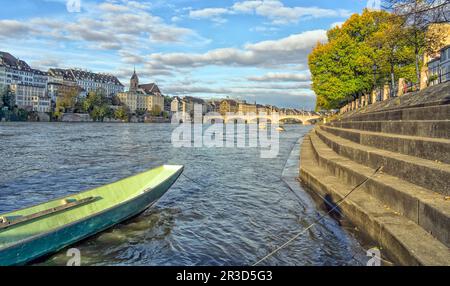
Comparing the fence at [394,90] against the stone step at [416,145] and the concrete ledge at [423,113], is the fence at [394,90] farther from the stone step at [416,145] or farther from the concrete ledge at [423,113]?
the stone step at [416,145]

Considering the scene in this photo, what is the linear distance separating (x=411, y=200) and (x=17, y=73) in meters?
175

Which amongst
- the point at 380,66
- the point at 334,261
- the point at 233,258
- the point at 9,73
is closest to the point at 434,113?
the point at 334,261

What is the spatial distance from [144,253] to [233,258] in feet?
6.48

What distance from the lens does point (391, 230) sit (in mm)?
5879

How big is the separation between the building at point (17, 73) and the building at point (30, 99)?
4223 mm

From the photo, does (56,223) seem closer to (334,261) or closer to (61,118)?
(334,261)

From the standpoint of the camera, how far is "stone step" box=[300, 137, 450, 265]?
4.85m

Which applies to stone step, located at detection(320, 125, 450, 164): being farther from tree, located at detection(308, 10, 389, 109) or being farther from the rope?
tree, located at detection(308, 10, 389, 109)

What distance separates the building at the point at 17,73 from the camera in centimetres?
14400

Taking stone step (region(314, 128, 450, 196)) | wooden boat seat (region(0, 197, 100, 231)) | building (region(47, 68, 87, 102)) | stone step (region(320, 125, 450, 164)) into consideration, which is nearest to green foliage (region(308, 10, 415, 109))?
stone step (region(320, 125, 450, 164))

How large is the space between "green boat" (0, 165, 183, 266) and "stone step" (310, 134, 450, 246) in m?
5.70

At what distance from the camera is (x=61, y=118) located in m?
141

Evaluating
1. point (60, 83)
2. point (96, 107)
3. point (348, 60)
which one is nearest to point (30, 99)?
point (96, 107)

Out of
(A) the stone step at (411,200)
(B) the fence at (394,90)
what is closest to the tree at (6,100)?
(B) the fence at (394,90)
